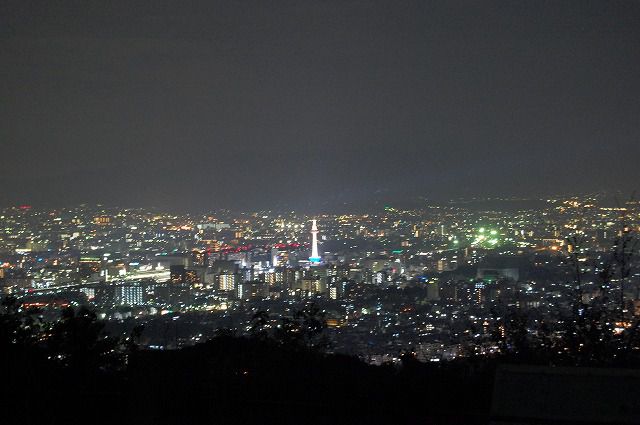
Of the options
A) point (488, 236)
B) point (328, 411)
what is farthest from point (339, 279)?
point (328, 411)

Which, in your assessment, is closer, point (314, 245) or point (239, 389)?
point (239, 389)

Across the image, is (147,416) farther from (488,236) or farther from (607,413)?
(488,236)

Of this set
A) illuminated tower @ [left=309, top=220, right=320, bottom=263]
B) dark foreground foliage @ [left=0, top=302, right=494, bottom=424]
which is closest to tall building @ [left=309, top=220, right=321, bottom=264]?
illuminated tower @ [left=309, top=220, right=320, bottom=263]

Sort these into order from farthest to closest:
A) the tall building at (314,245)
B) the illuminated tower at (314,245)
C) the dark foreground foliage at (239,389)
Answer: the illuminated tower at (314,245), the tall building at (314,245), the dark foreground foliage at (239,389)

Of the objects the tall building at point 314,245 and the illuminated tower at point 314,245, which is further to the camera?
the illuminated tower at point 314,245

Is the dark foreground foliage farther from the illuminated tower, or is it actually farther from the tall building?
the illuminated tower

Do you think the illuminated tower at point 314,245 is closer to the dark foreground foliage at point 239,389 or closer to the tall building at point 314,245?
the tall building at point 314,245

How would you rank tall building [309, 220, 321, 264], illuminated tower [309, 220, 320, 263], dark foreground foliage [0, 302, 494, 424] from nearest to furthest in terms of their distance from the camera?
dark foreground foliage [0, 302, 494, 424], tall building [309, 220, 321, 264], illuminated tower [309, 220, 320, 263]

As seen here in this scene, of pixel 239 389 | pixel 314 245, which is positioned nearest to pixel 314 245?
pixel 314 245

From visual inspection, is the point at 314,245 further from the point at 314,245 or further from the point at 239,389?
the point at 239,389

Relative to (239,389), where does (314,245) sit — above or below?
above

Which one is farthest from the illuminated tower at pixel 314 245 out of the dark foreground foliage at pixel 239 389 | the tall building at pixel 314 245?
the dark foreground foliage at pixel 239 389
